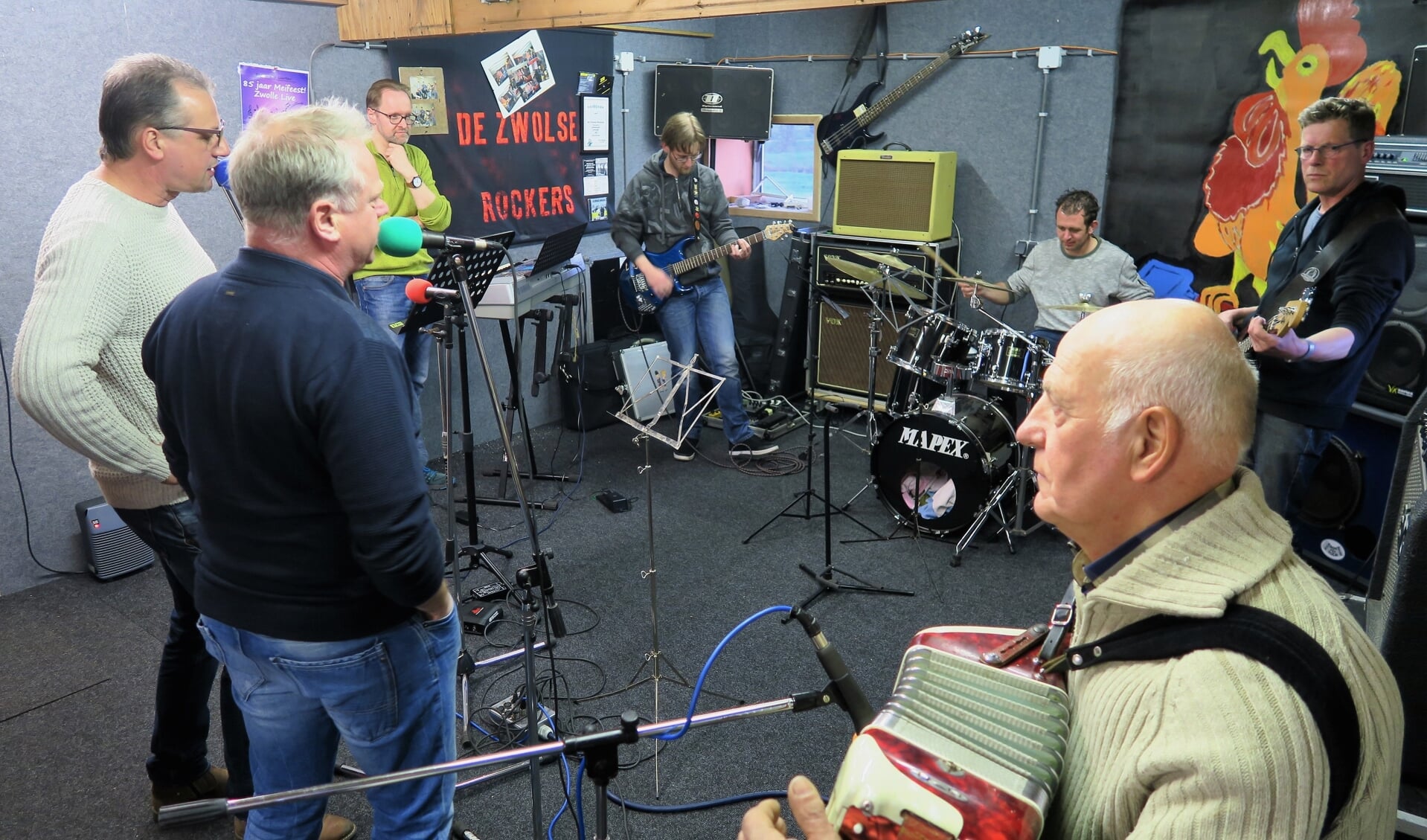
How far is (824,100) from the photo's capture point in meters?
5.62

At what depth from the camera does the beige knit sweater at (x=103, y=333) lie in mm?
1703

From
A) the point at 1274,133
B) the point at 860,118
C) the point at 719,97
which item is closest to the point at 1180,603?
the point at 1274,133

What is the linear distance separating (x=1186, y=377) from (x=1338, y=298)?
222 cm

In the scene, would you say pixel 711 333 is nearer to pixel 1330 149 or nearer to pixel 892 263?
pixel 892 263

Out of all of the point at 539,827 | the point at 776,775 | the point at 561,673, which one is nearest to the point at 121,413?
the point at 539,827

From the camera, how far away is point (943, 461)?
371 cm

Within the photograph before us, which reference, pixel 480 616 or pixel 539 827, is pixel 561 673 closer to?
pixel 480 616

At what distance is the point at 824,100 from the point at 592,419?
7.98ft

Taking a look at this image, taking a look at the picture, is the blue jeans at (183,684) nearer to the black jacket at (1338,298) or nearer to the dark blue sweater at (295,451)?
the dark blue sweater at (295,451)

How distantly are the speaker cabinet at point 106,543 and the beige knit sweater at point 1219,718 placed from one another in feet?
11.4

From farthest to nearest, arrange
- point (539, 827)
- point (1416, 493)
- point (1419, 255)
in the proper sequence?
point (1419, 255)
point (1416, 493)
point (539, 827)

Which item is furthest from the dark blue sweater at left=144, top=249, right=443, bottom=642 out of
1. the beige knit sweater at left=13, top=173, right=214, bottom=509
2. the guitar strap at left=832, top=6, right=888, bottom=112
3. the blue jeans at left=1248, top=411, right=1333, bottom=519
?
the guitar strap at left=832, top=6, right=888, bottom=112

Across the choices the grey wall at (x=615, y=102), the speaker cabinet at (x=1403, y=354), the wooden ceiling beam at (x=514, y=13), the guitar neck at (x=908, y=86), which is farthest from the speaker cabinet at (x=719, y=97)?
the speaker cabinet at (x=1403, y=354)

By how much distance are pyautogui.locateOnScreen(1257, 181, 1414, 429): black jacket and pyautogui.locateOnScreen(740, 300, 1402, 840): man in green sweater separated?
2.14 m
